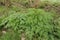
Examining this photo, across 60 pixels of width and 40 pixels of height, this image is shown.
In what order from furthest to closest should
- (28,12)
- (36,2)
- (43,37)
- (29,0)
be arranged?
(29,0) < (36,2) < (28,12) < (43,37)

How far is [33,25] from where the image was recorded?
463 centimetres

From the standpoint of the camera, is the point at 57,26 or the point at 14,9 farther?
the point at 14,9

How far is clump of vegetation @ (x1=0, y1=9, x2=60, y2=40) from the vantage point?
4.54m

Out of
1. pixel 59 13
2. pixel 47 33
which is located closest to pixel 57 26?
pixel 47 33

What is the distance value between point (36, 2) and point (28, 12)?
0.61 meters

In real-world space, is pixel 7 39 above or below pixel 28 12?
below

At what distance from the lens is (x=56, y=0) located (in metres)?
6.06

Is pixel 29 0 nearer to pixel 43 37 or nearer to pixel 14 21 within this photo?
pixel 14 21

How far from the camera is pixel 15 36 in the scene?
4680mm

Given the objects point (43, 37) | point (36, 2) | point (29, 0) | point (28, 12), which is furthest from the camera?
point (29, 0)

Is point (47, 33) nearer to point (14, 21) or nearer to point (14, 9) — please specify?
point (14, 21)

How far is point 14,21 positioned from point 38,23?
26.2 inches

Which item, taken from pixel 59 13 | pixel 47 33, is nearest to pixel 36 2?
pixel 59 13

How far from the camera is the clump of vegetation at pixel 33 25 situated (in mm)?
4539
